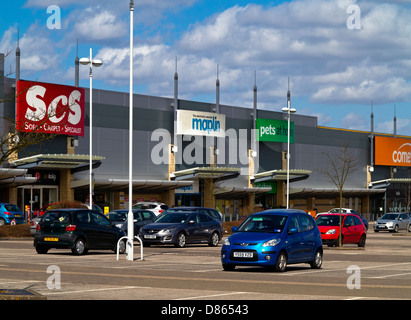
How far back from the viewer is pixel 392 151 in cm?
8919

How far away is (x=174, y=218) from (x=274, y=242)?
13.0 m

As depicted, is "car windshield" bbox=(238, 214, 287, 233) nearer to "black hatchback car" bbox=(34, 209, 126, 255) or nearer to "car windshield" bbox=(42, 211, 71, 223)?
"black hatchback car" bbox=(34, 209, 126, 255)

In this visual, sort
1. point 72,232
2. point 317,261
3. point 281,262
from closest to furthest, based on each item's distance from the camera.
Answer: point 281,262 < point 317,261 < point 72,232

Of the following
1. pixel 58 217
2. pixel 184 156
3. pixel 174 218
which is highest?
pixel 184 156

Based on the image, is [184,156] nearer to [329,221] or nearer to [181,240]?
[329,221]

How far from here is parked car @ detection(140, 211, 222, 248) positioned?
101 ft

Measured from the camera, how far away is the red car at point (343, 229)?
3309 centimetres

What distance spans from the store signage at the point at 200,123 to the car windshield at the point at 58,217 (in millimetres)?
38238

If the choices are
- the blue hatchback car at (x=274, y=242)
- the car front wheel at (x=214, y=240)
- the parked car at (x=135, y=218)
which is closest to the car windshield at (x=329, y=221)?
the car front wheel at (x=214, y=240)

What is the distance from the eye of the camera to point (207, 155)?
6762 cm

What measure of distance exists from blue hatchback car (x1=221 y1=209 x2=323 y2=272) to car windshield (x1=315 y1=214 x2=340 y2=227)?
488 inches

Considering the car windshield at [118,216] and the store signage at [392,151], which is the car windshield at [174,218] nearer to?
the car windshield at [118,216]

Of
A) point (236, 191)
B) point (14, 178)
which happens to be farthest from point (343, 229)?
point (236, 191)
